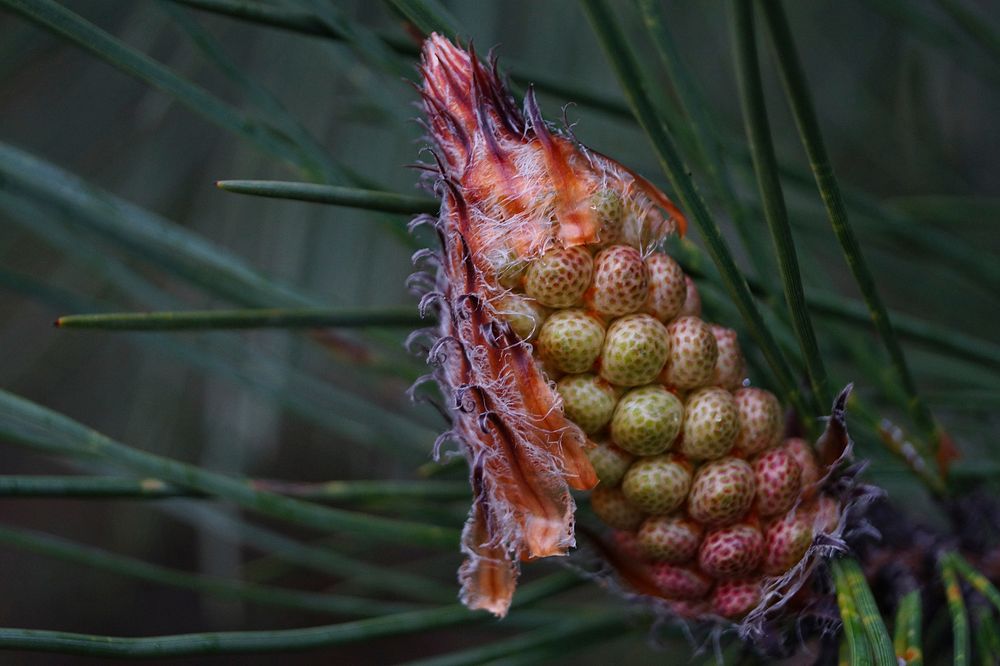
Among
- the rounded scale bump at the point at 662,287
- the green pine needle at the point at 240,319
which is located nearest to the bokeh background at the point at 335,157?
the green pine needle at the point at 240,319

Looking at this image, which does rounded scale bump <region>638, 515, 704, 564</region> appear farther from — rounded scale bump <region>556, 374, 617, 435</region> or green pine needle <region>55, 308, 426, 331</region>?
green pine needle <region>55, 308, 426, 331</region>

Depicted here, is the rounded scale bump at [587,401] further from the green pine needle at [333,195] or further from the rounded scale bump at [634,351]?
the green pine needle at [333,195]

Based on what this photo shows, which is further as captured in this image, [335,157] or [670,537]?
[335,157]

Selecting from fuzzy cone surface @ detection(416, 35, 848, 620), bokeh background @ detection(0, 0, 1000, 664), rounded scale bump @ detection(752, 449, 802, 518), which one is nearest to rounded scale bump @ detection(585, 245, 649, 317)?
fuzzy cone surface @ detection(416, 35, 848, 620)

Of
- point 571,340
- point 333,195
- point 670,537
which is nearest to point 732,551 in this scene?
point 670,537

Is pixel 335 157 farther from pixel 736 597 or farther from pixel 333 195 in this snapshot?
pixel 736 597

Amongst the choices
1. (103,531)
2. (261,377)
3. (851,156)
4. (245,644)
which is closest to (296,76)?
(261,377)
